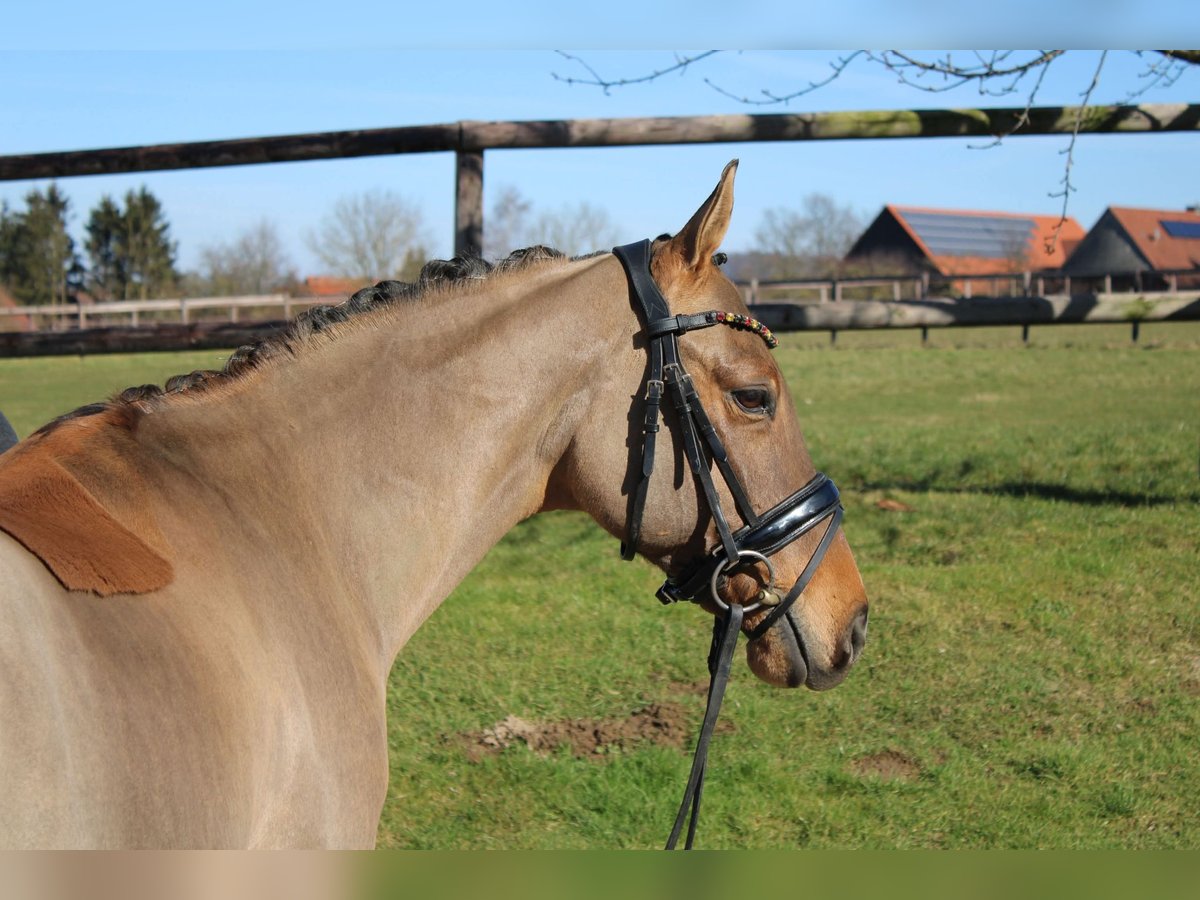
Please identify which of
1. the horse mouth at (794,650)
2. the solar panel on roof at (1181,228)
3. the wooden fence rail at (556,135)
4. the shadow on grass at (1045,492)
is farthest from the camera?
the solar panel on roof at (1181,228)

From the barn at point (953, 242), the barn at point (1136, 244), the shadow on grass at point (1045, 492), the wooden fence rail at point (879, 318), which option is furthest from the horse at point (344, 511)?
the barn at point (953, 242)

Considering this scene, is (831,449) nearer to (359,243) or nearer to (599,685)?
(599,685)

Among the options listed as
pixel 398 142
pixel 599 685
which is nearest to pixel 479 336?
pixel 599 685

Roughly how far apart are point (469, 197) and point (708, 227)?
3.86 meters

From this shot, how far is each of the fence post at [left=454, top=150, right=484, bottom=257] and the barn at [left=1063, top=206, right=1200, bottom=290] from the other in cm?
4382

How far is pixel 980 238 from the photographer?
59.5 m

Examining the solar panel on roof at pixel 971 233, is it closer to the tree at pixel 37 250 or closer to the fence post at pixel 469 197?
the tree at pixel 37 250

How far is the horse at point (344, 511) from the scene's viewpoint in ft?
5.82

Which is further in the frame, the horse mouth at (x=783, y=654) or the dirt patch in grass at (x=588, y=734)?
the dirt patch in grass at (x=588, y=734)

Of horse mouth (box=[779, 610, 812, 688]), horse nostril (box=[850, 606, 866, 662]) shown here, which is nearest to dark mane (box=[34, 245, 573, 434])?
horse mouth (box=[779, 610, 812, 688])

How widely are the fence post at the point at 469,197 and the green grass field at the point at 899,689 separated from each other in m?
2.18

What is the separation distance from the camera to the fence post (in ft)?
20.2

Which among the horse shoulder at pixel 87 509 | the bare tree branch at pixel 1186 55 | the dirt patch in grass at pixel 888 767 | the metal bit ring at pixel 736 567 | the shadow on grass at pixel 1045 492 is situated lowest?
the dirt patch in grass at pixel 888 767

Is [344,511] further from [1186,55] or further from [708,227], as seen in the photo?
[1186,55]
